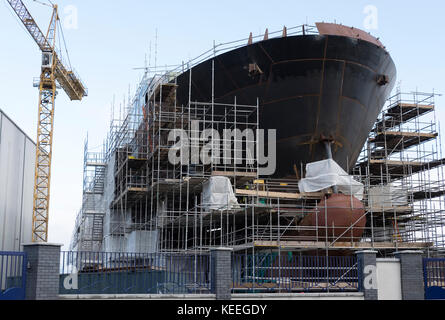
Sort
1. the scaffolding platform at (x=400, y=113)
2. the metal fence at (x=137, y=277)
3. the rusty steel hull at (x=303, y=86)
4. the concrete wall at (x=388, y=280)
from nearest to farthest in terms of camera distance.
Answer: the metal fence at (x=137, y=277) < the concrete wall at (x=388, y=280) < the rusty steel hull at (x=303, y=86) < the scaffolding platform at (x=400, y=113)

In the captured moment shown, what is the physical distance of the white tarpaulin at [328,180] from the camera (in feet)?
84.5

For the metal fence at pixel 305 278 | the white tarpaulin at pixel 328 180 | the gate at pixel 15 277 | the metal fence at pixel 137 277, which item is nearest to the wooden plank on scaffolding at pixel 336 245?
the white tarpaulin at pixel 328 180

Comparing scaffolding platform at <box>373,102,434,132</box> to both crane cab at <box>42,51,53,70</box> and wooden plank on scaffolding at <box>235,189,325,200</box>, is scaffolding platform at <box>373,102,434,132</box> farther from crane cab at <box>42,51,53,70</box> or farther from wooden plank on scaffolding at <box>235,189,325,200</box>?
crane cab at <box>42,51,53,70</box>

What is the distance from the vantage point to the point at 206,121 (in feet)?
86.7

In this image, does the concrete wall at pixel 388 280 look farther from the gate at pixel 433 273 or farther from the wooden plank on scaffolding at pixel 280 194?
the wooden plank on scaffolding at pixel 280 194

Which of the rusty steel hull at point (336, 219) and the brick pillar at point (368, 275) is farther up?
the rusty steel hull at point (336, 219)

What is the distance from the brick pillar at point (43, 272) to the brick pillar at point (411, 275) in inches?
392

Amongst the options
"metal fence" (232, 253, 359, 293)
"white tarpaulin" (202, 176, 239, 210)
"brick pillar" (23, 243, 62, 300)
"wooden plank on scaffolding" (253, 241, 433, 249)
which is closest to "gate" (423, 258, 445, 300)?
"metal fence" (232, 253, 359, 293)

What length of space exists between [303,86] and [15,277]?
664 inches

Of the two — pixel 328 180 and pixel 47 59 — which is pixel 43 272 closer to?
pixel 328 180

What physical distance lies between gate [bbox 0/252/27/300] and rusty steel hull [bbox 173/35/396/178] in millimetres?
15389
